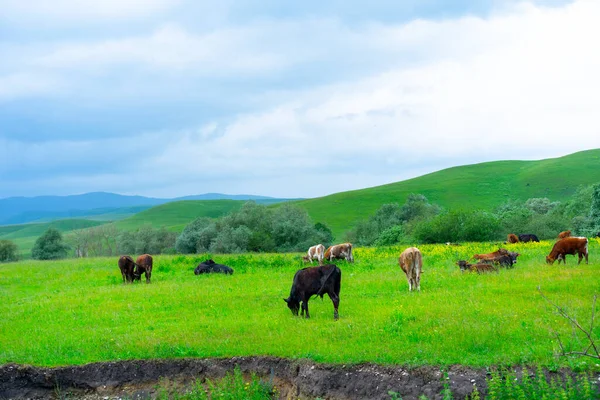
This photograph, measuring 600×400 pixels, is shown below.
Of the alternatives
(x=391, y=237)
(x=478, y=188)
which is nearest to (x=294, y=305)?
(x=391, y=237)

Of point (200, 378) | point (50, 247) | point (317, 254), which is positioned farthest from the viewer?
point (50, 247)

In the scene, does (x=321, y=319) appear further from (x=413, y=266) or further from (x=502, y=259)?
(x=502, y=259)

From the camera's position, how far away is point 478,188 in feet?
454

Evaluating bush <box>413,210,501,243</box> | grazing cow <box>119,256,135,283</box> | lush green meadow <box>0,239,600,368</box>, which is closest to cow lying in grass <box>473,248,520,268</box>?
lush green meadow <box>0,239,600,368</box>

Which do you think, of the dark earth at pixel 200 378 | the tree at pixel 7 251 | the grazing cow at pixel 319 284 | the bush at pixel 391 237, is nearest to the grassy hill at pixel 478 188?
the bush at pixel 391 237

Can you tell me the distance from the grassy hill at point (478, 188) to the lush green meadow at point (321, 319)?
88886mm

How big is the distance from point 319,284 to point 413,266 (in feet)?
17.8

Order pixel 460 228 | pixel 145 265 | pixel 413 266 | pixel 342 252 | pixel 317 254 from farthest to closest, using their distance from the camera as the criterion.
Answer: pixel 460 228, pixel 317 254, pixel 342 252, pixel 145 265, pixel 413 266

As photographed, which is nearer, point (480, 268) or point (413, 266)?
point (413, 266)

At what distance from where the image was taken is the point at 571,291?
65.3 feet

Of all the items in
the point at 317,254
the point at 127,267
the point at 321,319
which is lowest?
the point at 321,319

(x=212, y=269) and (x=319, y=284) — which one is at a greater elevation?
(x=319, y=284)

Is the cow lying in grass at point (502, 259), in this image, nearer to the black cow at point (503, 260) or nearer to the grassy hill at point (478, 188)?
the black cow at point (503, 260)

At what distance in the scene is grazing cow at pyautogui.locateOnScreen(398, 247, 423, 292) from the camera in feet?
73.8
